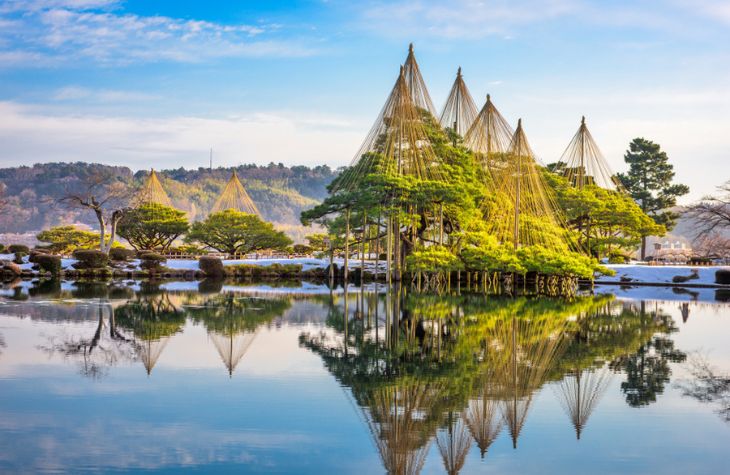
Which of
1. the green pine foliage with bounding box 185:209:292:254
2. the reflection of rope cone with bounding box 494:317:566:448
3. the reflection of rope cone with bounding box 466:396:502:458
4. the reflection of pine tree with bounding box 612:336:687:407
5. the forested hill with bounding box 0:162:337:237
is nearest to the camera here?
the reflection of rope cone with bounding box 466:396:502:458

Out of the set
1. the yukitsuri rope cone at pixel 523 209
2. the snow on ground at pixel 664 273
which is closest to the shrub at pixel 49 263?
the yukitsuri rope cone at pixel 523 209

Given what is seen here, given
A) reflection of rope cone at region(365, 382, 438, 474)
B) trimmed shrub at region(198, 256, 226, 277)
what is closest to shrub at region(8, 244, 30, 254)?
trimmed shrub at region(198, 256, 226, 277)

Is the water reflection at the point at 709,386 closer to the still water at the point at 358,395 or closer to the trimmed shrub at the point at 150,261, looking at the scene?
the still water at the point at 358,395

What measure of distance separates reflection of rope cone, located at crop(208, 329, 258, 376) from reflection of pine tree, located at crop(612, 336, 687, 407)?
5.25m

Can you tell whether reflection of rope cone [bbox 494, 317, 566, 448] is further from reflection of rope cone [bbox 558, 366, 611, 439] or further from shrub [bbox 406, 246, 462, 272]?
shrub [bbox 406, 246, 462, 272]

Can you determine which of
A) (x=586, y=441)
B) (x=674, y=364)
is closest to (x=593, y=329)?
(x=674, y=364)

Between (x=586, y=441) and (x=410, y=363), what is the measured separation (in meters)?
4.13

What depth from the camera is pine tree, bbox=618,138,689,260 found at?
54.0 meters

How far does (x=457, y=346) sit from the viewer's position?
1295 cm

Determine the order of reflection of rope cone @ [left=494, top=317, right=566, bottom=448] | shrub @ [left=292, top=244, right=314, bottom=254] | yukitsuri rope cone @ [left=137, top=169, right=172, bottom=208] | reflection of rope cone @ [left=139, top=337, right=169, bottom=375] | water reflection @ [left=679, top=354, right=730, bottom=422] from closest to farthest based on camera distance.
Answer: reflection of rope cone @ [left=494, top=317, right=566, bottom=448]
water reflection @ [left=679, top=354, right=730, bottom=422]
reflection of rope cone @ [left=139, top=337, right=169, bottom=375]
yukitsuri rope cone @ [left=137, top=169, right=172, bottom=208]
shrub @ [left=292, top=244, right=314, bottom=254]

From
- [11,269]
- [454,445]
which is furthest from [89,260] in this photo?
[454,445]

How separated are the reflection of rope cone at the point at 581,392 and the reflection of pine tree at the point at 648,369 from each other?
0.32 metres

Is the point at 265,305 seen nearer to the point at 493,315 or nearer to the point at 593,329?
the point at 493,315

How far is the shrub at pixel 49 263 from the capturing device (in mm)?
36500
